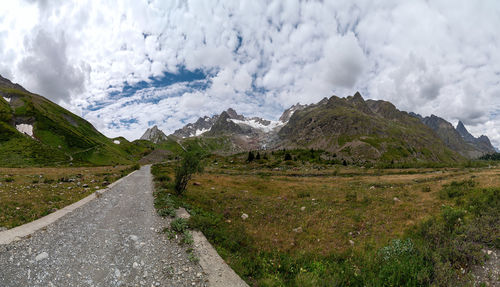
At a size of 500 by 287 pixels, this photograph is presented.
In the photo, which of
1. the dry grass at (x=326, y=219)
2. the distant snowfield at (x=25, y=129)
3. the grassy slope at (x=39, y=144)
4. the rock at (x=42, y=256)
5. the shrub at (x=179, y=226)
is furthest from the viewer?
the distant snowfield at (x=25, y=129)

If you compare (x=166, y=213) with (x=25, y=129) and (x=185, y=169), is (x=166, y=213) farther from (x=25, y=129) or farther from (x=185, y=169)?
(x=25, y=129)

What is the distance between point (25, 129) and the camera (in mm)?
103062

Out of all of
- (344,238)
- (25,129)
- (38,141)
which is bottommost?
(344,238)

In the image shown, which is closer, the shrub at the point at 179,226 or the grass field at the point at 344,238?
the grass field at the point at 344,238

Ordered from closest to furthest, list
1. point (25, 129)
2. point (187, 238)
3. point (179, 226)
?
1. point (187, 238)
2. point (179, 226)
3. point (25, 129)

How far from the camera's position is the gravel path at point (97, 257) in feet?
23.5

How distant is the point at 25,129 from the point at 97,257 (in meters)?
148

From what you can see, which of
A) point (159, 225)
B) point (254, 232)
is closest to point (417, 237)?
point (254, 232)

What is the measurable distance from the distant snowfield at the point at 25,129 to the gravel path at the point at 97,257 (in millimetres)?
138140

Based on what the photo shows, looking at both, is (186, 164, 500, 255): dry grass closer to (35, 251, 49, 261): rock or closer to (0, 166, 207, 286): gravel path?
(0, 166, 207, 286): gravel path

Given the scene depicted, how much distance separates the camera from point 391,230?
13188 millimetres

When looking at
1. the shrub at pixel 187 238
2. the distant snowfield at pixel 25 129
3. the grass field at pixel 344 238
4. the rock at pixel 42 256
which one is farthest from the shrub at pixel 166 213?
the distant snowfield at pixel 25 129

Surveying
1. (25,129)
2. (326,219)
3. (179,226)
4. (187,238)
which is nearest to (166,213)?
(179,226)

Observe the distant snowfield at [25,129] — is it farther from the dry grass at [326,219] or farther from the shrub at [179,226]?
the shrub at [179,226]
